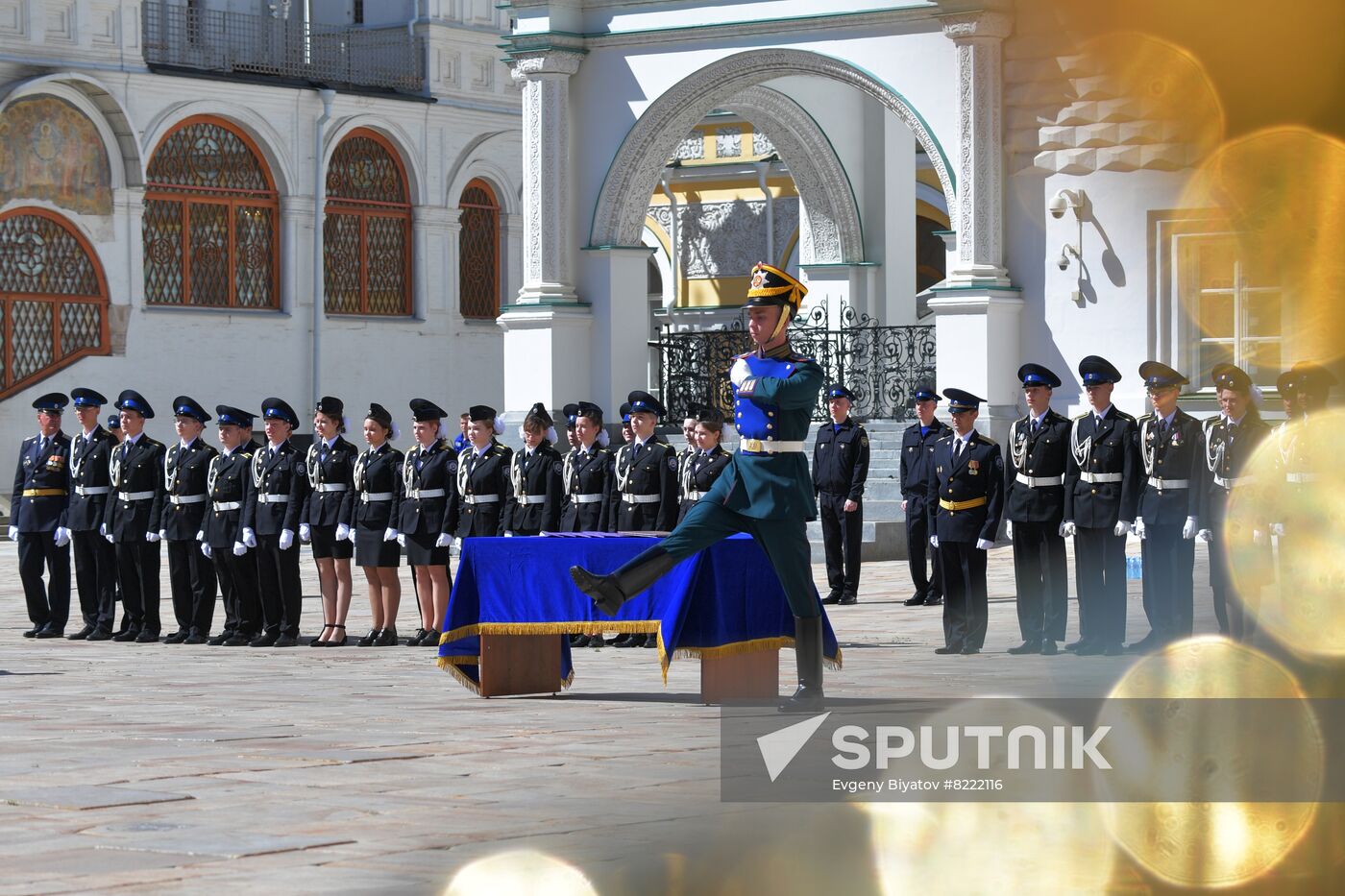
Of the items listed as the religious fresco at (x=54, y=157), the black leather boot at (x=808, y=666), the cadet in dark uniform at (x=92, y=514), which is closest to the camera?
the black leather boot at (x=808, y=666)

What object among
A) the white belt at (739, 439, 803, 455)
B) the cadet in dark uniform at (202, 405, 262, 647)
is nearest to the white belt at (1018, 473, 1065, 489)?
the white belt at (739, 439, 803, 455)

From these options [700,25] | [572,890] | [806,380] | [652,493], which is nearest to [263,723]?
[806,380]

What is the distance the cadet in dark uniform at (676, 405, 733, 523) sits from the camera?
14.5 meters

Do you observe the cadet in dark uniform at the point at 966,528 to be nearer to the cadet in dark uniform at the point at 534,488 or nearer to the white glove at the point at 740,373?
the cadet in dark uniform at the point at 534,488

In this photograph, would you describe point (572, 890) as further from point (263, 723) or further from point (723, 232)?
point (723, 232)

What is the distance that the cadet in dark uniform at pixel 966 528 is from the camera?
13.1 metres

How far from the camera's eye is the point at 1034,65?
19750mm

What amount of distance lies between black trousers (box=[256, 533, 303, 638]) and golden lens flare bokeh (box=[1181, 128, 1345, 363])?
812 centimetres

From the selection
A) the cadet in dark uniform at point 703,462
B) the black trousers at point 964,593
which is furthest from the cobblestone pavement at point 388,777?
the cadet in dark uniform at point 703,462

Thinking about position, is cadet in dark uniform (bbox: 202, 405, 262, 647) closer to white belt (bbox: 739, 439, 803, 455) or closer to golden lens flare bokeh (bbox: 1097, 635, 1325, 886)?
white belt (bbox: 739, 439, 803, 455)

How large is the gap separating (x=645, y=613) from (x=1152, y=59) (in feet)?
33.9

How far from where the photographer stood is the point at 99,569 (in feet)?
51.5

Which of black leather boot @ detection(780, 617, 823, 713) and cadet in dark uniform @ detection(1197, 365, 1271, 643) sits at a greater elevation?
cadet in dark uniform @ detection(1197, 365, 1271, 643)

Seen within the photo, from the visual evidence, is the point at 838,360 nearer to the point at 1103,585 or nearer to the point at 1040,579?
the point at 1040,579
